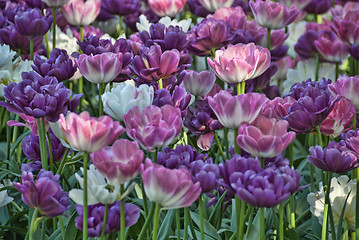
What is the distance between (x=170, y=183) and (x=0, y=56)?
993 millimetres

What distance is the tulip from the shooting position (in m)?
1.21

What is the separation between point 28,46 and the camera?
213 centimetres

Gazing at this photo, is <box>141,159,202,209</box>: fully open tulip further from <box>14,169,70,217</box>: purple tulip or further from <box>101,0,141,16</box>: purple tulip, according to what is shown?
<box>101,0,141,16</box>: purple tulip

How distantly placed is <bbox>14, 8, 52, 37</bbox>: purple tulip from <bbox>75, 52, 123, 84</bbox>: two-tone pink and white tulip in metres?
0.56

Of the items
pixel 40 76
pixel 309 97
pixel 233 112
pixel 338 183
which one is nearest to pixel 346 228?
pixel 338 183

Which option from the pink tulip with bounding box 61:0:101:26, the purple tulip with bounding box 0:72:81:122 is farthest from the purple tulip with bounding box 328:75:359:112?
the pink tulip with bounding box 61:0:101:26

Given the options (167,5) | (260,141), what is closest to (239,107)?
(260,141)

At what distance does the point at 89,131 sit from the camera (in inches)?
40.1

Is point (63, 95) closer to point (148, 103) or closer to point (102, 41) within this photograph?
point (148, 103)

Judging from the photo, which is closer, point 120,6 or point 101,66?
point 101,66

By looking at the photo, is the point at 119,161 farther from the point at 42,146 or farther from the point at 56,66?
the point at 56,66

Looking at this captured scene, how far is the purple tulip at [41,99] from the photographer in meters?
1.27

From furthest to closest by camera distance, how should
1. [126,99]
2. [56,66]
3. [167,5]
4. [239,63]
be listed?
[167,5] → [56,66] → [239,63] → [126,99]

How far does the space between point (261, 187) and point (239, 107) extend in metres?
0.21
